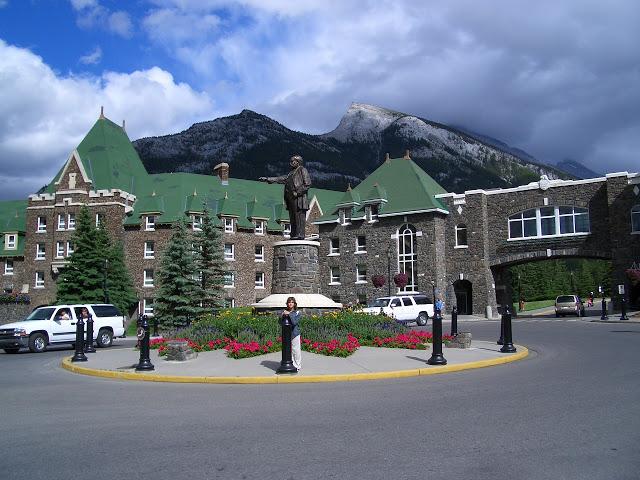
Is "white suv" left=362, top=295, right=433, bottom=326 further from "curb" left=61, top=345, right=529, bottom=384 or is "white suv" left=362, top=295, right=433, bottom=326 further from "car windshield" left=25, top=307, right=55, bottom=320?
"curb" left=61, top=345, right=529, bottom=384

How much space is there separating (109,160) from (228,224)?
509 inches

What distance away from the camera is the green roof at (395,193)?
164 ft

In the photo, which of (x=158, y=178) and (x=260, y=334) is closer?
(x=260, y=334)

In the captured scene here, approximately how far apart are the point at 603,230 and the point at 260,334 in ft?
116

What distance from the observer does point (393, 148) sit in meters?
185

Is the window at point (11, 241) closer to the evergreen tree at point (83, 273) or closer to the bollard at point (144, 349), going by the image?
the evergreen tree at point (83, 273)

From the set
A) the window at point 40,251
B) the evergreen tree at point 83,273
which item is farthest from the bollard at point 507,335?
the window at point 40,251

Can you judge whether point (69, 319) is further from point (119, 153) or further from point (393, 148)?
point (393, 148)

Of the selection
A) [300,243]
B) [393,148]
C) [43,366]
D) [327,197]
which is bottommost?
[43,366]

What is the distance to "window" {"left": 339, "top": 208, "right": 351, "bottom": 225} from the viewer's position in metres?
54.0

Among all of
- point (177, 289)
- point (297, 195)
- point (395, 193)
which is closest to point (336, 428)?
point (297, 195)

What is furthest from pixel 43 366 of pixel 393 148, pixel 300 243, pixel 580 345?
pixel 393 148

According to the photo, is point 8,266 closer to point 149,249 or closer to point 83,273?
point 149,249

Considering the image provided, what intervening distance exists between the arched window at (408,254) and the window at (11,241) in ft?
117
